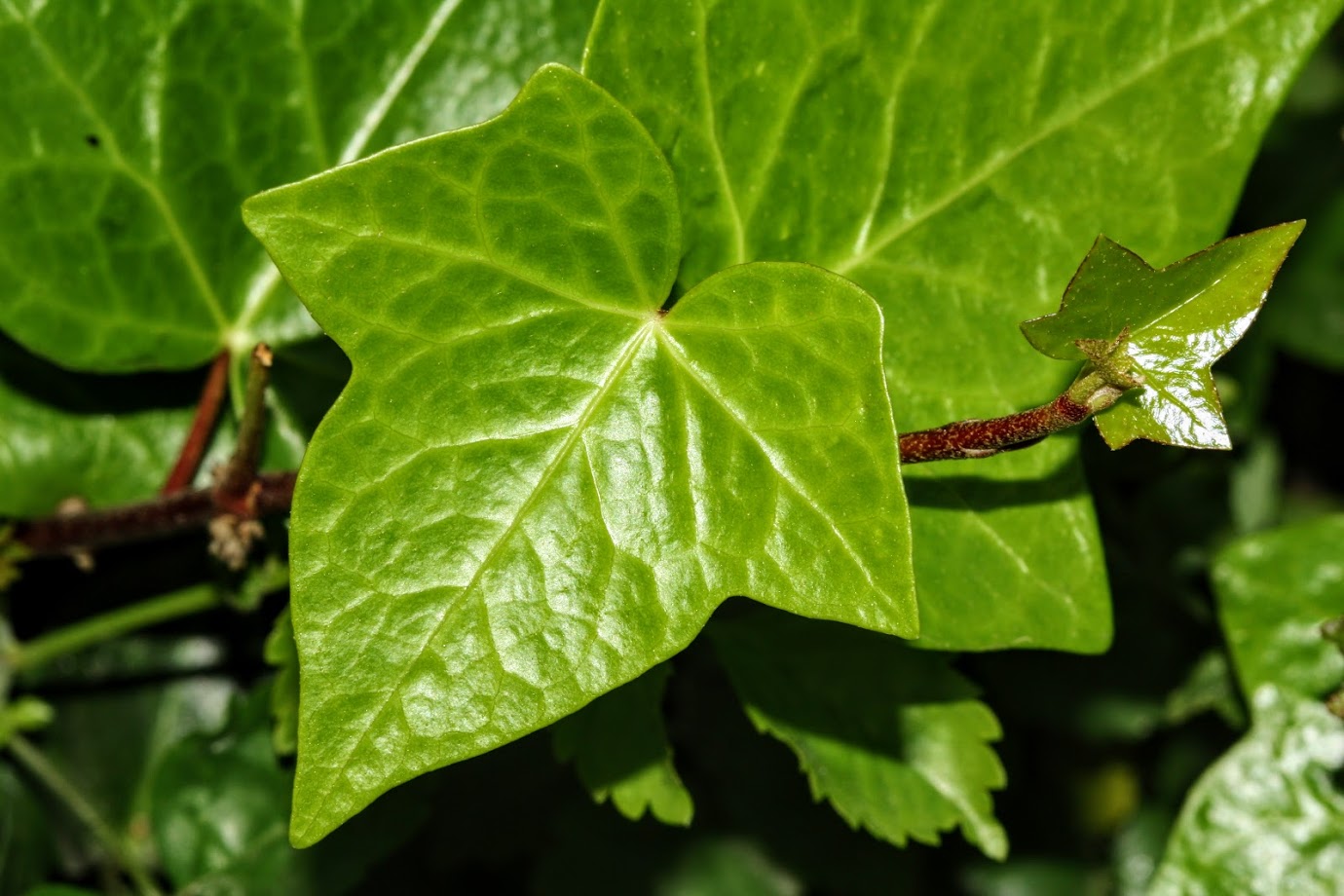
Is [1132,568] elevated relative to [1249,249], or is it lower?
lower

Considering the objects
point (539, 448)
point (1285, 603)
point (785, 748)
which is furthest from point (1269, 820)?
point (539, 448)

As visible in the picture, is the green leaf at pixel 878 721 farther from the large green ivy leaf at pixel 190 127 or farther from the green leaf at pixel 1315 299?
the green leaf at pixel 1315 299

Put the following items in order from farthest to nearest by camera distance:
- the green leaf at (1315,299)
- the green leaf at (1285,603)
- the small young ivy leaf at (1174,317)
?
the green leaf at (1315,299), the green leaf at (1285,603), the small young ivy leaf at (1174,317)

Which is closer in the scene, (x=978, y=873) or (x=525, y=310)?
(x=525, y=310)

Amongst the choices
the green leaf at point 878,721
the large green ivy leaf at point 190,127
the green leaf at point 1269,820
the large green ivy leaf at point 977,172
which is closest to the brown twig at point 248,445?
the large green ivy leaf at point 190,127

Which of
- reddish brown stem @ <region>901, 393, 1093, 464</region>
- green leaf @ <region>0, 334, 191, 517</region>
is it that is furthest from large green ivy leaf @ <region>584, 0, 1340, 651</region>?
green leaf @ <region>0, 334, 191, 517</region>

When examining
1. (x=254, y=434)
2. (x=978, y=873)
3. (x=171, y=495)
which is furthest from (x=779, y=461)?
(x=978, y=873)

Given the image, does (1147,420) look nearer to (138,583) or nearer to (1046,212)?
(1046,212)
